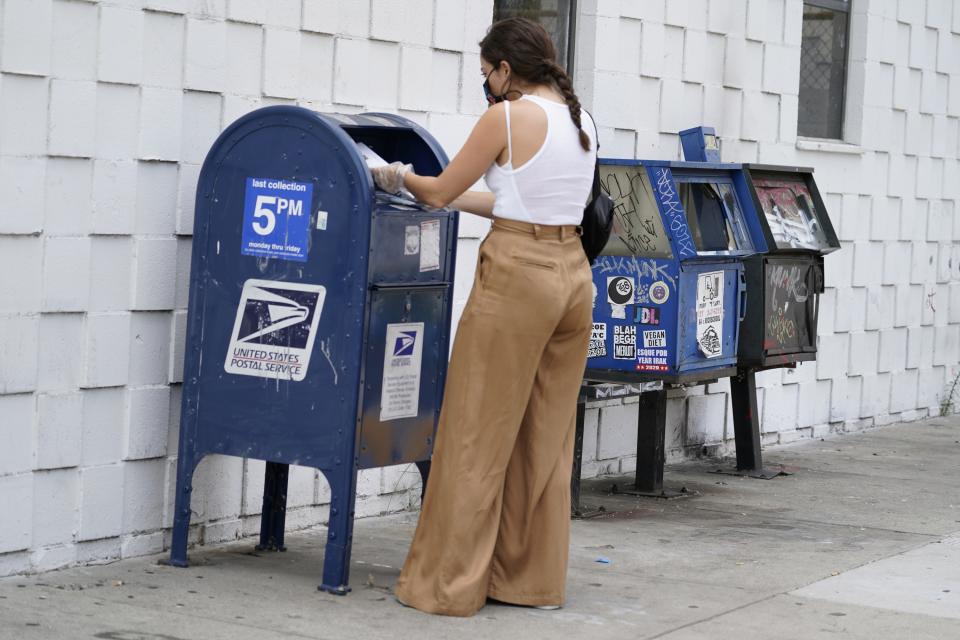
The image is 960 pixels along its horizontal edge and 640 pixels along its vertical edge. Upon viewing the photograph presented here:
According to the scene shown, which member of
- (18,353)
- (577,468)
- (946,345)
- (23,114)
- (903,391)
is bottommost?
(577,468)

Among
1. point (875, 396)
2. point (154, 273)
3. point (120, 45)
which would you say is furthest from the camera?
point (875, 396)

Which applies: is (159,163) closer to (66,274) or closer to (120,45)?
(120,45)

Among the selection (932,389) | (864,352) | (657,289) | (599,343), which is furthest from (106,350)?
(932,389)

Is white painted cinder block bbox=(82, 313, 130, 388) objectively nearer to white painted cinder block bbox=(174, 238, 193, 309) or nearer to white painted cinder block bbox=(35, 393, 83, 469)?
white painted cinder block bbox=(35, 393, 83, 469)

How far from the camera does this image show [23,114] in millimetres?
5441

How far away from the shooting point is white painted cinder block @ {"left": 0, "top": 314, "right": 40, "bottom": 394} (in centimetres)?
548

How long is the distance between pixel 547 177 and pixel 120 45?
1691mm

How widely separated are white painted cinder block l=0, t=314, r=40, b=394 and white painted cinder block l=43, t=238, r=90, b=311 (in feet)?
0.35

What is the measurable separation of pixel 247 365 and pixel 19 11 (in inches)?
57.6

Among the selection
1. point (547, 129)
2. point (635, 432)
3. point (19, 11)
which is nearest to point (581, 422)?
point (635, 432)

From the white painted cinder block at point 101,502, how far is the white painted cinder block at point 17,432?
28 centimetres

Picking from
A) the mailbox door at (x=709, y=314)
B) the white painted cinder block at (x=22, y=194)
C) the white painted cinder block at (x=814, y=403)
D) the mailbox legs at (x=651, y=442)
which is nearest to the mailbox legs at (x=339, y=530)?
the white painted cinder block at (x=22, y=194)

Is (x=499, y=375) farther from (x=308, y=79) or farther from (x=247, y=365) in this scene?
(x=308, y=79)

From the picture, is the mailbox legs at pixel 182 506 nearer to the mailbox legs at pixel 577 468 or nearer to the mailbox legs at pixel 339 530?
the mailbox legs at pixel 339 530
